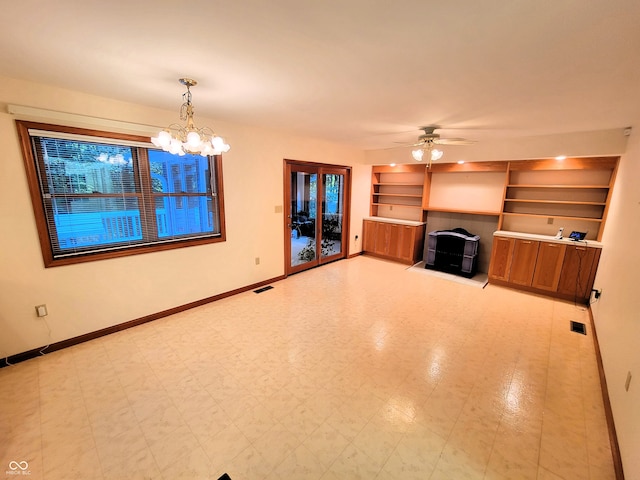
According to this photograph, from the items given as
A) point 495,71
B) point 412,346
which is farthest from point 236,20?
point 412,346

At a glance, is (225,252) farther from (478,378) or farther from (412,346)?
(478,378)

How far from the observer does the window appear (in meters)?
2.43

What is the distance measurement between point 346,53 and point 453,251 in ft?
14.4

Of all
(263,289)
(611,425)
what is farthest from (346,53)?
(263,289)

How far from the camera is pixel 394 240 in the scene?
18.9ft

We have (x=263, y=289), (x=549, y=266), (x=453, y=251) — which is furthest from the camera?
(x=453, y=251)

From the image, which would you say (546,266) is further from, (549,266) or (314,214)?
(314,214)

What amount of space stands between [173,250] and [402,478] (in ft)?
10.2

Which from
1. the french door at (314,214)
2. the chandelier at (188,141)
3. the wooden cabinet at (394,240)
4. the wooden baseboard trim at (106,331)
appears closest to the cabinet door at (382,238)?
the wooden cabinet at (394,240)

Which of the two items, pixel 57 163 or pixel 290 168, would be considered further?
pixel 290 168

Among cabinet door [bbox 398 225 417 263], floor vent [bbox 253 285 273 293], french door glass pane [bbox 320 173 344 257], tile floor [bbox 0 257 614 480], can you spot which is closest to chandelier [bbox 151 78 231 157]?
tile floor [bbox 0 257 614 480]

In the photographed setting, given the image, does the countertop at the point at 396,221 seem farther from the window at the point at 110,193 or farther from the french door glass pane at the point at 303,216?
the window at the point at 110,193

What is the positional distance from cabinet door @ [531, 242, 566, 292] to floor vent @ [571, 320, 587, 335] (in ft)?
2.63

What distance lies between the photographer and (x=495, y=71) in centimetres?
176
